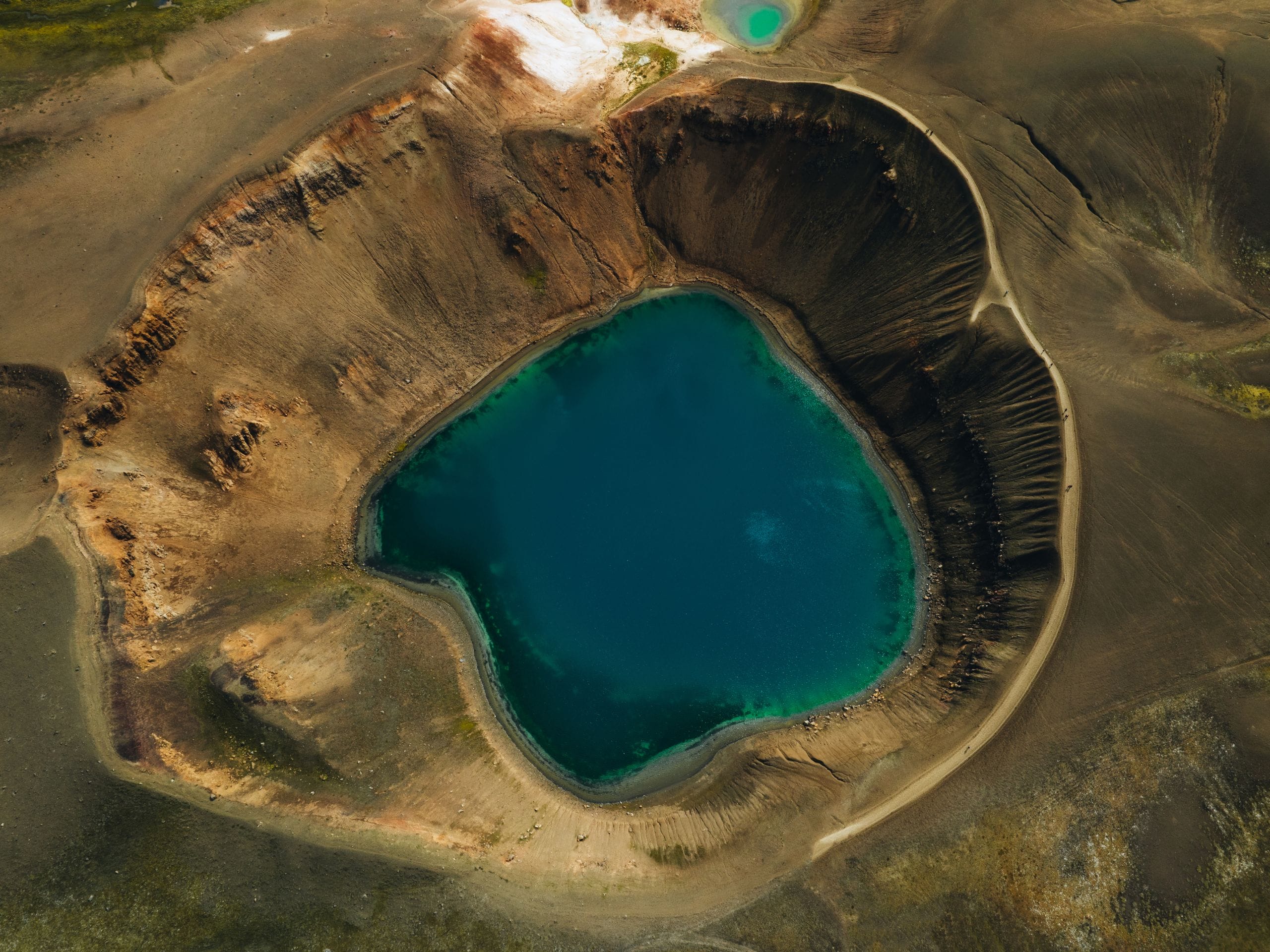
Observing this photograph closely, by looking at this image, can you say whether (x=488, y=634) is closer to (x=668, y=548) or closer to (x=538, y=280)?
(x=668, y=548)

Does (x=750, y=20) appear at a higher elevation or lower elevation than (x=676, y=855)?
higher

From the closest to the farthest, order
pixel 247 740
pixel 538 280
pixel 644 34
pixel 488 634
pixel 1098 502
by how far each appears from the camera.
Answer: pixel 247 740, pixel 1098 502, pixel 488 634, pixel 538 280, pixel 644 34

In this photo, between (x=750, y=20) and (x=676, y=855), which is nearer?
(x=676, y=855)

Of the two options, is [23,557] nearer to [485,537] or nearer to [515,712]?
[485,537]

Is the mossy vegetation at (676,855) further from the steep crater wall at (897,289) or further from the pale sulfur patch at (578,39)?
the pale sulfur patch at (578,39)

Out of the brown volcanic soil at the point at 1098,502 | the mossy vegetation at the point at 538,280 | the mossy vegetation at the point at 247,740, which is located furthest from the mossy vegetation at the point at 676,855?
the mossy vegetation at the point at 538,280

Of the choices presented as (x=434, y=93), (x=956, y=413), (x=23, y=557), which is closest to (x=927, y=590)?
(x=956, y=413)

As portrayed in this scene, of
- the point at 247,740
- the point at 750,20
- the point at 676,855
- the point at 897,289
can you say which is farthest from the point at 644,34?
the point at 676,855
